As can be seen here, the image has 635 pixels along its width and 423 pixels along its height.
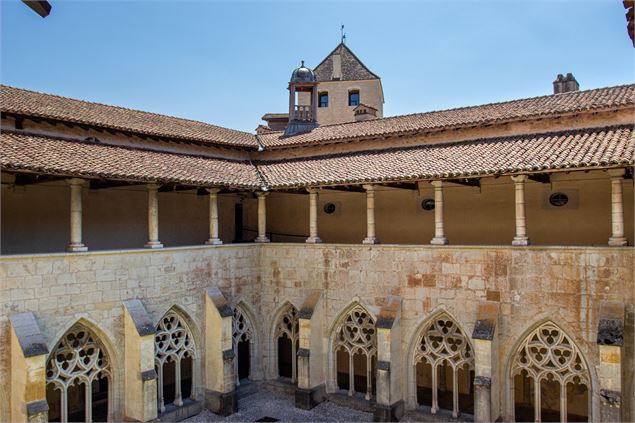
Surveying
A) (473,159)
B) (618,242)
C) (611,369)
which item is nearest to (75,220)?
(473,159)

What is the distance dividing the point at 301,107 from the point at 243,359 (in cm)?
1070

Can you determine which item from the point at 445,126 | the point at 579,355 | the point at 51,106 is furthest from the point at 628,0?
the point at 51,106

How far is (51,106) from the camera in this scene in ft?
46.7

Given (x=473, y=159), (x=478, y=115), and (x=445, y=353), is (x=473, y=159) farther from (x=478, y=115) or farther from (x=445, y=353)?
(x=445, y=353)

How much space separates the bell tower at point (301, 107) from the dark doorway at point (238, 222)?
3.96 meters

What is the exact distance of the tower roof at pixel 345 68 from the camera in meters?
30.8

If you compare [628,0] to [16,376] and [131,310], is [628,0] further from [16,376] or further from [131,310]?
[16,376]

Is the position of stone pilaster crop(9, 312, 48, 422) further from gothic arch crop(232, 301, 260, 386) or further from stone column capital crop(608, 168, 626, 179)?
stone column capital crop(608, 168, 626, 179)

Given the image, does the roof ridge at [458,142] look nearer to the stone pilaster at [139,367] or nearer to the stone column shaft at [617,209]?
the stone column shaft at [617,209]

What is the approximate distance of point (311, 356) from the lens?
46.1 feet

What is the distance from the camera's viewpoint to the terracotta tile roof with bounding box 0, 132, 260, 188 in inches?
419

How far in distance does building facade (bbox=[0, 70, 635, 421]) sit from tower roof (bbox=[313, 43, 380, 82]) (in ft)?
44.8

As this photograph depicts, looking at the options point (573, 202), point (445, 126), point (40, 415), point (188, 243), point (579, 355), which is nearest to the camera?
point (40, 415)

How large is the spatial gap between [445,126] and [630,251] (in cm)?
646
